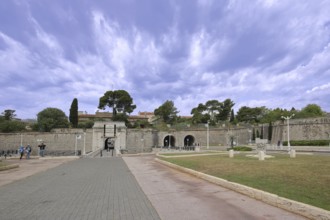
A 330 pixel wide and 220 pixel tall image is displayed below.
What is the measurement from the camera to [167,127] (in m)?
64.1

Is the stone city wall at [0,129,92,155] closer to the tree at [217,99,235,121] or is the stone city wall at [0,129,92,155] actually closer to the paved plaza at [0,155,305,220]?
the tree at [217,99,235,121]

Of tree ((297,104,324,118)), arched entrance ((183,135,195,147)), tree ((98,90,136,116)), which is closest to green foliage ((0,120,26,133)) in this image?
tree ((98,90,136,116))

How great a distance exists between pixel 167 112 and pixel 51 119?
33840 mm

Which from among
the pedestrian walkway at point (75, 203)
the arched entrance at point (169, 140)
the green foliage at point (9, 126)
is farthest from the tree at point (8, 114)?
the pedestrian walkway at point (75, 203)

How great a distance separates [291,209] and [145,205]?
3.56m

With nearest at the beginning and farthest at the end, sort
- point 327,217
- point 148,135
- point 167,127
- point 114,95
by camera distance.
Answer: point 327,217 → point 148,135 → point 167,127 → point 114,95

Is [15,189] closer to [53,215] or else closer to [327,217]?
[53,215]

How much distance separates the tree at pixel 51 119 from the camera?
70000 mm

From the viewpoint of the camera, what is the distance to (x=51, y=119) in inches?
2785

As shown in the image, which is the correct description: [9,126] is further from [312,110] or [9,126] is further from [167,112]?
[312,110]

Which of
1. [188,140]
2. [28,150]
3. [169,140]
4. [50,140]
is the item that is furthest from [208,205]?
[188,140]

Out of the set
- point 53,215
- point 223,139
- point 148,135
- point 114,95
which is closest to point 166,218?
point 53,215

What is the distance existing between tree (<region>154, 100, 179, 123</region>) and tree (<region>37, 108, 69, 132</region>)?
28.3 m

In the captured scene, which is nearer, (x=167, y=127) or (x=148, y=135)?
(x=148, y=135)
